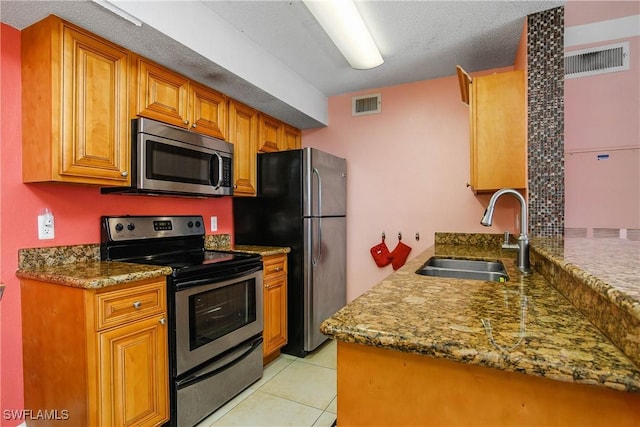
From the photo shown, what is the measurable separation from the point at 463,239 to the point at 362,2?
6.66ft

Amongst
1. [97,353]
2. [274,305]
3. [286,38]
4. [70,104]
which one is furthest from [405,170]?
[97,353]

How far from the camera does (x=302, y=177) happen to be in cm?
278

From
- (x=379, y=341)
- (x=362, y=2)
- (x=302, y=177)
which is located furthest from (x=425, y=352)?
(x=302, y=177)

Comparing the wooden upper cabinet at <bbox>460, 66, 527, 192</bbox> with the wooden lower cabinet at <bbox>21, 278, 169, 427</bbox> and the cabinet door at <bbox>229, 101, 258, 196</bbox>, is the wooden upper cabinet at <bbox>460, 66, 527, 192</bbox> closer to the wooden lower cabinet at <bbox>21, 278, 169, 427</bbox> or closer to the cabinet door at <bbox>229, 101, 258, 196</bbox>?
the cabinet door at <bbox>229, 101, 258, 196</bbox>

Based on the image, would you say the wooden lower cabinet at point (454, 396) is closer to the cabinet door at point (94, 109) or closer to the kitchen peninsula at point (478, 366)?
the kitchen peninsula at point (478, 366)

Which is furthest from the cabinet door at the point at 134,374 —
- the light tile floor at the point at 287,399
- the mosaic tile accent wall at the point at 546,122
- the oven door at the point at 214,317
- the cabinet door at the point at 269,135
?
the mosaic tile accent wall at the point at 546,122

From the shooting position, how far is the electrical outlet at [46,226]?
1.77m

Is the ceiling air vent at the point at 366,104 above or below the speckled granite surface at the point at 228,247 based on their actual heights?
above

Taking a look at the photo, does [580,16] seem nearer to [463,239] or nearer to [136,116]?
[463,239]

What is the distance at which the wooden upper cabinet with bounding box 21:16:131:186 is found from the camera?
161cm

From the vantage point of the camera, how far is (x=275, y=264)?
2.68m

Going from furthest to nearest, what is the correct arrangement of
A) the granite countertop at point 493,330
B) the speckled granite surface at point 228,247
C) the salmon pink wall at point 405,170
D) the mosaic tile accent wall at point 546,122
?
the salmon pink wall at point 405,170 < the speckled granite surface at point 228,247 < the mosaic tile accent wall at point 546,122 < the granite countertop at point 493,330

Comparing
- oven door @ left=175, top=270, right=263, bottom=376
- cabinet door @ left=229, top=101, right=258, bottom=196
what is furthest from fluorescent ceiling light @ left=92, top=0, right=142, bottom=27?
oven door @ left=175, top=270, right=263, bottom=376

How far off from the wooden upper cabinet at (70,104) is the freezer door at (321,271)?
1508 millimetres
